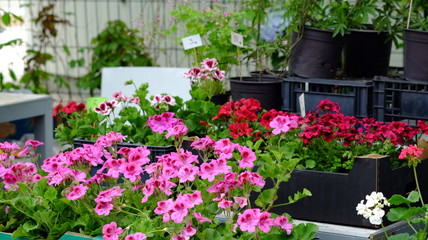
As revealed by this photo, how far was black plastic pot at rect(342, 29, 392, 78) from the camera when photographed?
103 inches

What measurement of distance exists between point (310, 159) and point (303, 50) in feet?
2.79

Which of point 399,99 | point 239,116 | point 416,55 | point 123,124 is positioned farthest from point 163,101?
point 416,55

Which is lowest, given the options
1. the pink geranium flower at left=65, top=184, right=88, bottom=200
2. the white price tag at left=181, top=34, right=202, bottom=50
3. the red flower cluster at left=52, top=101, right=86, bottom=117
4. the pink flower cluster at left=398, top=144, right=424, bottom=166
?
the pink geranium flower at left=65, top=184, right=88, bottom=200

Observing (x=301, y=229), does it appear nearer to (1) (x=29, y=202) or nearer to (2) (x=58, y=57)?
(1) (x=29, y=202)

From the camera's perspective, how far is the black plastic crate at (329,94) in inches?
87.3

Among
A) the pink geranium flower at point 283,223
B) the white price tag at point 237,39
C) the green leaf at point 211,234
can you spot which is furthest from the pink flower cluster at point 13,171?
the white price tag at point 237,39

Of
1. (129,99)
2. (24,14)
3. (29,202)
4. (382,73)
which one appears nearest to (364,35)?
(382,73)

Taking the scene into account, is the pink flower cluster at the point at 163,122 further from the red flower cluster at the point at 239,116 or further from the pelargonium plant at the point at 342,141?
the pelargonium plant at the point at 342,141

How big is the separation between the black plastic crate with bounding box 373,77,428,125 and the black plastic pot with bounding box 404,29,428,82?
4 cm

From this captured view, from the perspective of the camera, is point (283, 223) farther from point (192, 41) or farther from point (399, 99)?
point (192, 41)

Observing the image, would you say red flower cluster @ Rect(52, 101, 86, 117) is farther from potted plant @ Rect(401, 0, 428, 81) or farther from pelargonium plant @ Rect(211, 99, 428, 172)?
potted plant @ Rect(401, 0, 428, 81)

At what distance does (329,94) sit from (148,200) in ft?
3.31

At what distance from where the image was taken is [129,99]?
2223 mm

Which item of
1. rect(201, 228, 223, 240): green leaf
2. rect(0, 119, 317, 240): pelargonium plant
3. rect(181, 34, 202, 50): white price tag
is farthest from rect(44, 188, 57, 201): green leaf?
rect(181, 34, 202, 50): white price tag
